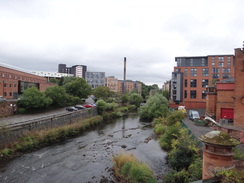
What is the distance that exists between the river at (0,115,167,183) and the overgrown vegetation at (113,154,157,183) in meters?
0.75

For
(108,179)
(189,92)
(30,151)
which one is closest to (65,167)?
(108,179)

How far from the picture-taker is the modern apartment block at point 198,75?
49.5 meters

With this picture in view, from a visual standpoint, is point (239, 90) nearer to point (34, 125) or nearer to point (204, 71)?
point (34, 125)

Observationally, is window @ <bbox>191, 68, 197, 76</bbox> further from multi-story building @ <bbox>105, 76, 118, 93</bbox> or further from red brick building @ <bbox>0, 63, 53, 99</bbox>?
multi-story building @ <bbox>105, 76, 118, 93</bbox>

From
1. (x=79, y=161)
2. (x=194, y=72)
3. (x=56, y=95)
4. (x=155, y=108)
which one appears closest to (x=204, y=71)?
(x=194, y=72)

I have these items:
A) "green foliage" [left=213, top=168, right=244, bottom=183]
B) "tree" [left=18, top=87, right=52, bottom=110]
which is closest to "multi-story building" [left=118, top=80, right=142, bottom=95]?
"tree" [left=18, top=87, right=52, bottom=110]

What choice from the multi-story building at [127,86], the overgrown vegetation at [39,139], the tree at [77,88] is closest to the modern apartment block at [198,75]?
the tree at [77,88]

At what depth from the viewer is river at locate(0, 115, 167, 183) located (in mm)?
12844

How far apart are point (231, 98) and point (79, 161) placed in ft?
58.9

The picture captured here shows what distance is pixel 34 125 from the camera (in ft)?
71.6

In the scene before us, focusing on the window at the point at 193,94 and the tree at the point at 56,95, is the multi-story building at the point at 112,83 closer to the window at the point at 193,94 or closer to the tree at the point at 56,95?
the window at the point at 193,94

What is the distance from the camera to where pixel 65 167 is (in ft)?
47.7

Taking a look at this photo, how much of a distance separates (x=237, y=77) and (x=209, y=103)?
794cm

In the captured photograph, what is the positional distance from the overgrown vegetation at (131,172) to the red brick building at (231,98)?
34.7ft
